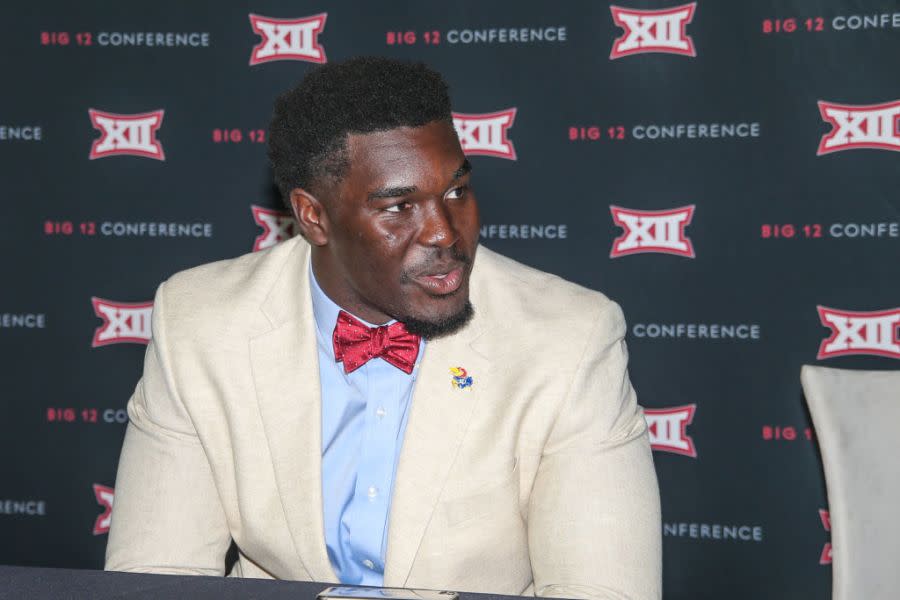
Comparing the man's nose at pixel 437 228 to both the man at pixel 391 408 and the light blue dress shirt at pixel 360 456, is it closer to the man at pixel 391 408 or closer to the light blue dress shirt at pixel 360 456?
the man at pixel 391 408

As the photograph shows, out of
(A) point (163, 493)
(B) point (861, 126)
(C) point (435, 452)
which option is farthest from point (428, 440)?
(B) point (861, 126)

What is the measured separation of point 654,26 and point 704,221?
22.9 inches

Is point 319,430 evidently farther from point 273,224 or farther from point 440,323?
point 273,224

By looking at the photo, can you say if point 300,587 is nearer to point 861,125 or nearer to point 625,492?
point 625,492

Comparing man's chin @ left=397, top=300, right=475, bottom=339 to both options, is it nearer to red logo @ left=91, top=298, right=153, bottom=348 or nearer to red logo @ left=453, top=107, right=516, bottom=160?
red logo @ left=453, top=107, right=516, bottom=160

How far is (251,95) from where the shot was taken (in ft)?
10.6

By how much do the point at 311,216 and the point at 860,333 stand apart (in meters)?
1.77

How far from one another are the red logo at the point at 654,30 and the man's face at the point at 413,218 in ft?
4.41

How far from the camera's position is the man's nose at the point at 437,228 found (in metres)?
1.75

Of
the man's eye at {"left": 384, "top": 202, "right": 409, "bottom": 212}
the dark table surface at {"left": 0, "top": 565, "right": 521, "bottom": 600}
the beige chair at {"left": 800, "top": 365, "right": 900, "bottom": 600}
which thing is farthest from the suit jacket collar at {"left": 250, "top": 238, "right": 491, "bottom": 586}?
the beige chair at {"left": 800, "top": 365, "right": 900, "bottom": 600}

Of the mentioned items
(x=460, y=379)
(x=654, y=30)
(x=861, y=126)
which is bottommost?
(x=460, y=379)

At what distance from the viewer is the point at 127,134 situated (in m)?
3.29

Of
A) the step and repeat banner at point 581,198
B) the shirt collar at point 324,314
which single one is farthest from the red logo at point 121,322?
the shirt collar at point 324,314

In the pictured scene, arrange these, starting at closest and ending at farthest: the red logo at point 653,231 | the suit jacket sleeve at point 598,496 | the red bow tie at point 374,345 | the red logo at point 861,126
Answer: the suit jacket sleeve at point 598,496, the red bow tie at point 374,345, the red logo at point 861,126, the red logo at point 653,231
